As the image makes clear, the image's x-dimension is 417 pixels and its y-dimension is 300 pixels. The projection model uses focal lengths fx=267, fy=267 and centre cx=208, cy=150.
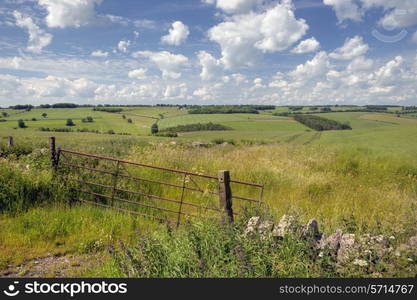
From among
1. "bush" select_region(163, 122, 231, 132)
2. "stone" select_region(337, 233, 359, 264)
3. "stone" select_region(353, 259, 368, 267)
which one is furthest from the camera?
"bush" select_region(163, 122, 231, 132)

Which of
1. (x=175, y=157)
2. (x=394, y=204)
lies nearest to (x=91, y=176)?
(x=175, y=157)

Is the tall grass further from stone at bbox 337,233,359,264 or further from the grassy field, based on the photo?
stone at bbox 337,233,359,264

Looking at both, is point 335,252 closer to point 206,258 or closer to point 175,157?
point 206,258

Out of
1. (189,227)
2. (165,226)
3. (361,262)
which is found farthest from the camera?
(165,226)

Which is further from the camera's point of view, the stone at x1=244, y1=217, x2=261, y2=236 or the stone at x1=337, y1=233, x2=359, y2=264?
the stone at x1=244, y1=217, x2=261, y2=236

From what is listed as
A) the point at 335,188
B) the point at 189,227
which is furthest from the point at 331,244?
the point at 335,188

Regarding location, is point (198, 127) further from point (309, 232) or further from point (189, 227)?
point (309, 232)

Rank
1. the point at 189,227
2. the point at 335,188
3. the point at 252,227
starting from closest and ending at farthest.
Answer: the point at 252,227, the point at 189,227, the point at 335,188

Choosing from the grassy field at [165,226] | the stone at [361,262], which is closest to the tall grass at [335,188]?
the grassy field at [165,226]

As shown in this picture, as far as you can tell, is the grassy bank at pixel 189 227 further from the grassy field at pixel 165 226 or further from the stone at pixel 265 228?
the stone at pixel 265 228

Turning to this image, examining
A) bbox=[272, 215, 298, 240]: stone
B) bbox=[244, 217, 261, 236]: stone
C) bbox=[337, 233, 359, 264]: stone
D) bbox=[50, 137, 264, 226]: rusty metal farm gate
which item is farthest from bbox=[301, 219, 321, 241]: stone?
bbox=[50, 137, 264, 226]: rusty metal farm gate

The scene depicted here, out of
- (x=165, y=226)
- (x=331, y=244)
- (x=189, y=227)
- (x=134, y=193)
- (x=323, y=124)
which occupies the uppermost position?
(x=323, y=124)

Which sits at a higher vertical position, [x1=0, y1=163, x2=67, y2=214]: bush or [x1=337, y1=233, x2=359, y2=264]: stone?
[x1=337, y1=233, x2=359, y2=264]: stone

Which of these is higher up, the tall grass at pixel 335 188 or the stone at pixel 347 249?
the stone at pixel 347 249
